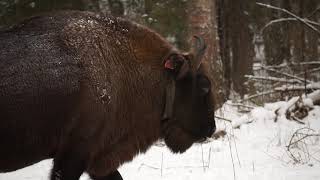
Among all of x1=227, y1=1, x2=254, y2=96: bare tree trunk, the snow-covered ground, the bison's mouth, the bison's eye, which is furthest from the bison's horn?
x1=227, y1=1, x2=254, y2=96: bare tree trunk

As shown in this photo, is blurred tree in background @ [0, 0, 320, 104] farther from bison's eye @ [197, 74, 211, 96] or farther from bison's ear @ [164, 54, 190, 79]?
bison's eye @ [197, 74, 211, 96]

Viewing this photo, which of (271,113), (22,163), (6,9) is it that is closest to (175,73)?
(22,163)

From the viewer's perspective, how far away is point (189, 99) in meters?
5.14

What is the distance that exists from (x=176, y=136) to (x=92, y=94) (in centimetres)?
129

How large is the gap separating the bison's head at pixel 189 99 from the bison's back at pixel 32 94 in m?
1.17

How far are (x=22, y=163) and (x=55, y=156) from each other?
30 centimetres

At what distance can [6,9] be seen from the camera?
34.0 ft

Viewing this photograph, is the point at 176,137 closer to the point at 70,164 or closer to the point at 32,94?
the point at 70,164

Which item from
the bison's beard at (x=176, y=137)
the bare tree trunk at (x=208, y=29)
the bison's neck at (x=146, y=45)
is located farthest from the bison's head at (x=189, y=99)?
the bare tree trunk at (x=208, y=29)

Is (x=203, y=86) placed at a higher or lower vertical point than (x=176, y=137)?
higher

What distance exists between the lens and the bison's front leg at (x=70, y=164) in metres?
4.34

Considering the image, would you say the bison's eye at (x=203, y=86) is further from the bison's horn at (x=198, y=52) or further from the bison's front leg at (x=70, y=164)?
the bison's front leg at (x=70, y=164)

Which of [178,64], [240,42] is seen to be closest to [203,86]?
[178,64]

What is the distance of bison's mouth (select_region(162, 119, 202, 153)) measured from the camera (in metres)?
5.23
